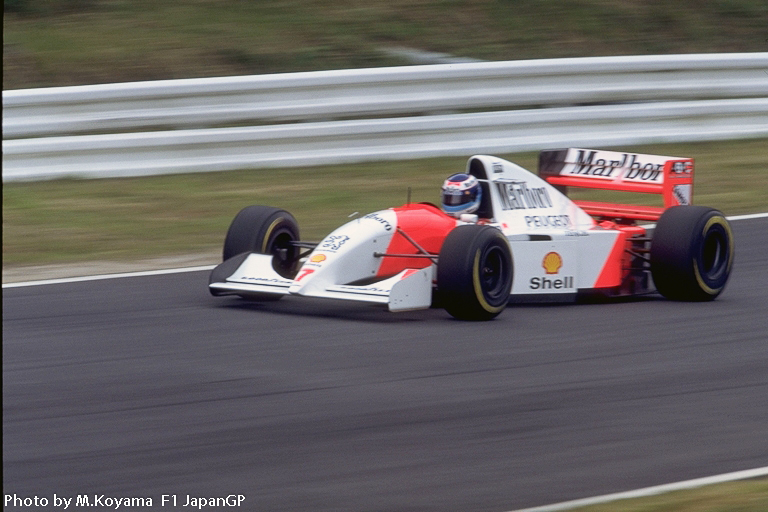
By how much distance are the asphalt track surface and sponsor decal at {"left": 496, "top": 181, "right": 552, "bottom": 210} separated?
0.69 m

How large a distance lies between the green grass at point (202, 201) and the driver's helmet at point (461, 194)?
2.34 metres

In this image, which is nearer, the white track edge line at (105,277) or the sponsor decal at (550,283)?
the sponsor decal at (550,283)

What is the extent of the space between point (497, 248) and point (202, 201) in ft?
14.5

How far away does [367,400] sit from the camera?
5.41 meters

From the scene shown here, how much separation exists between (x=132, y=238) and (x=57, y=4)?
21.2 feet

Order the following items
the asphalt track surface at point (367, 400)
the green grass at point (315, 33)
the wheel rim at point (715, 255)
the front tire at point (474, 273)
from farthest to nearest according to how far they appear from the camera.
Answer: the green grass at point (315, 33), the wheel rim at point (715, 255), the front tire at point (474, 273), the asphalt track surface at point (367, 400)

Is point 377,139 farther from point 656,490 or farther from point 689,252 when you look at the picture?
point 656,490

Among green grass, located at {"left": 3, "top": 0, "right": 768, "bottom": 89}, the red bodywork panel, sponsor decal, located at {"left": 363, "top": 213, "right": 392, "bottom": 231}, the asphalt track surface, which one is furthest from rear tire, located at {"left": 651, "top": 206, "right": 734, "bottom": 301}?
green grass, located at {"left": 3, "top": 0, "right": 768, "bottom": 89}

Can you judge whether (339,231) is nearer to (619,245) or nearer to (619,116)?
(619,245)

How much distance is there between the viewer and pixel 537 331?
696cm

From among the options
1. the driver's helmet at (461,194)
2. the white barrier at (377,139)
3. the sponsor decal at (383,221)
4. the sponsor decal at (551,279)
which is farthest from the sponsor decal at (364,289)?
the white barrier at (377,139)

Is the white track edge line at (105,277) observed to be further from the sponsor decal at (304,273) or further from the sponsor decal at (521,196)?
the sponsor decal at (521,196)

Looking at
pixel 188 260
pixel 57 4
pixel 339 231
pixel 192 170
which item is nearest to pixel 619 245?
pixel 339 231

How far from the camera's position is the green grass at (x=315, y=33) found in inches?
544
